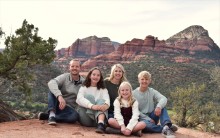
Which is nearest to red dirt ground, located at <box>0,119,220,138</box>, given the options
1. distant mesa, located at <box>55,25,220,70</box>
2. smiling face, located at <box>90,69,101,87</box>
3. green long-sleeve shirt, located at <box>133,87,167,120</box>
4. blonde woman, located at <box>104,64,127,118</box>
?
green long-sleeve shirt, located at <box>133,87,167,120</box>

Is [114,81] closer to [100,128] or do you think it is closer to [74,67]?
[74,67]

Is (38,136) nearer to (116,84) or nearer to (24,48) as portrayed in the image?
(116,84)

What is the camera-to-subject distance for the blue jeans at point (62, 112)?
6.55m

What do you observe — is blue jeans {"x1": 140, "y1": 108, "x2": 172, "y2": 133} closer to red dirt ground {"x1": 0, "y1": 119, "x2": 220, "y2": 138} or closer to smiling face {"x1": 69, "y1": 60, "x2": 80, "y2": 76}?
red dirt ground {"x1": 0, "y1": 119, "x2": 220, "y2": 138}

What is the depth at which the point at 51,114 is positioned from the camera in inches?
257

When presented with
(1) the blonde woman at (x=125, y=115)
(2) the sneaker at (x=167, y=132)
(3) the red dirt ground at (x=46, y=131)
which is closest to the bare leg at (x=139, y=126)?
(1) the blonde woman at (x=125, y=115)

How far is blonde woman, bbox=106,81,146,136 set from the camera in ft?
19.7

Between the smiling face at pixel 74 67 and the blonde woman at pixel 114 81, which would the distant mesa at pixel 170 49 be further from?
the smiling face at pixel 74 67

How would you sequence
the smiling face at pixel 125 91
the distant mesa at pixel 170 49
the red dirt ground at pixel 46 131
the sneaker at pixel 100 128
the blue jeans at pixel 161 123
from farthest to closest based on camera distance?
the distant mesa at pixel 170 49 → the blue jeans at pixel 161 123 → the smiling face at pixel 125 91 → the sneaker at pixel 100 128 → the red dirt ground at pixel 46 131

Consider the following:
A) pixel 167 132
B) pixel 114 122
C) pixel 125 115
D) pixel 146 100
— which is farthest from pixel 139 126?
pixel 146 100

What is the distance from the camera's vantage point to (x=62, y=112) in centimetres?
673

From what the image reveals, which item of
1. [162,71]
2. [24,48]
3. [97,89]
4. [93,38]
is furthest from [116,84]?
[93,38]

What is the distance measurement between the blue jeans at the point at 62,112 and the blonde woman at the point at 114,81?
28.7 inches

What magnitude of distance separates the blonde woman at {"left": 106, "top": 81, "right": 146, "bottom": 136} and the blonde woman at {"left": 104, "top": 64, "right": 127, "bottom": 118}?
18.1 inches
